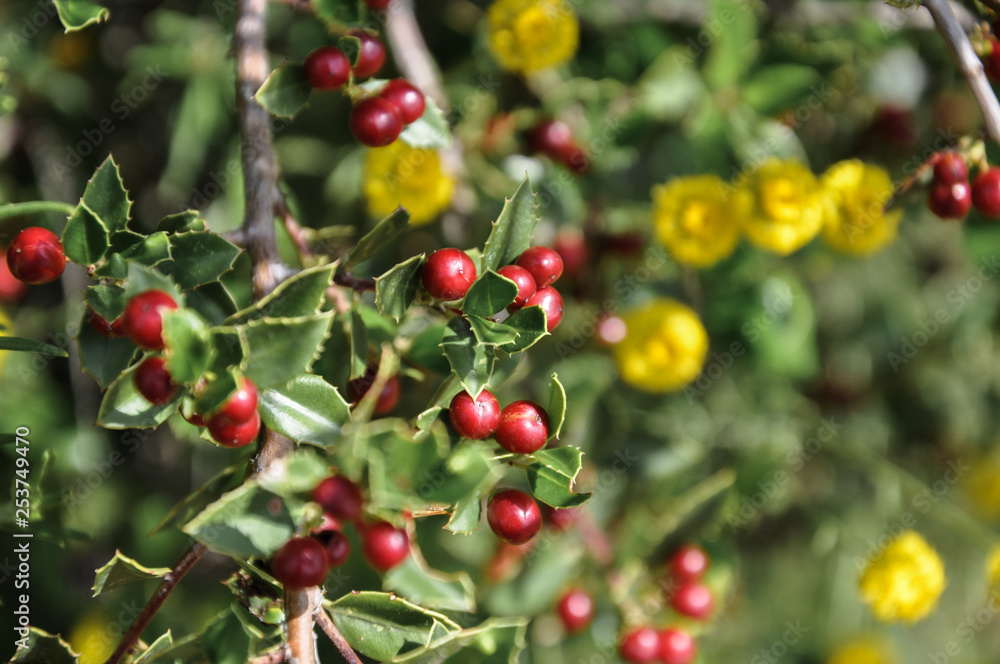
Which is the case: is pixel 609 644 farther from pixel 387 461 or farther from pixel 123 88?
pixel 123 88

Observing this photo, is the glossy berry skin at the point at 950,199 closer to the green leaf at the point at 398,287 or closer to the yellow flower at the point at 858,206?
the yellow flower at the point at 858,206

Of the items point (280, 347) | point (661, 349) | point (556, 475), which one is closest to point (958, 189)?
point (661, 349)

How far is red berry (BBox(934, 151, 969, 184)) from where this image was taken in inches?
42.2

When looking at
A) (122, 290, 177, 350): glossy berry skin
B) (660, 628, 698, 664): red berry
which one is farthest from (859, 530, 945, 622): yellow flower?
(122, 290, 177, 350): glossy berry skin

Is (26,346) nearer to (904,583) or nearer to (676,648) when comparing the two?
(676,648)

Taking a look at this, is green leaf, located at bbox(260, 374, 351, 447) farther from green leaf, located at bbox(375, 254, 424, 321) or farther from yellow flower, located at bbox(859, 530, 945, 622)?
yellow flower, located at bbox(859, 530, 945, 622)

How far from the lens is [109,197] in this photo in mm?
835

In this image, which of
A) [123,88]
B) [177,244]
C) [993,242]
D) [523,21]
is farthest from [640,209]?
[123,88]

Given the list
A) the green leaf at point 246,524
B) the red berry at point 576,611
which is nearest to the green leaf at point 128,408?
the green leaf at point 246,524

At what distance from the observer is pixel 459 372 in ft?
2.49

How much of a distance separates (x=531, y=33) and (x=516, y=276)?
904mm

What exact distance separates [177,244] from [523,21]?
96 centimetres

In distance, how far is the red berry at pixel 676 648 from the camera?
53.7 inches

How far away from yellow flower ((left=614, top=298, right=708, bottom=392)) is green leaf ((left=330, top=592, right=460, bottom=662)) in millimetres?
861
